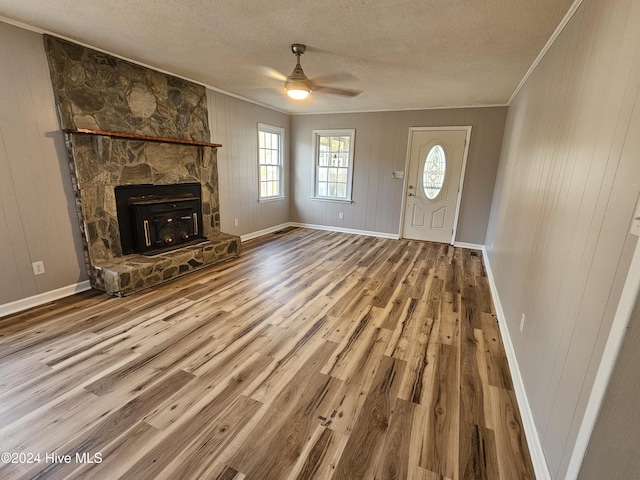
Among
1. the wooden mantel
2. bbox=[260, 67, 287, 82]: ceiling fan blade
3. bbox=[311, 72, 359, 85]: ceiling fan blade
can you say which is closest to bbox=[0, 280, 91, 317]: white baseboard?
the wooden mantel

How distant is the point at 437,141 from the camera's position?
521cm

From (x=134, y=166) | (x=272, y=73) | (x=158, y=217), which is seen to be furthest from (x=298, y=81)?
(x=158, y=217)

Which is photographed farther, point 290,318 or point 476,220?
point 476,220

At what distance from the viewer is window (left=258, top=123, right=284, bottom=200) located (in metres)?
5.64

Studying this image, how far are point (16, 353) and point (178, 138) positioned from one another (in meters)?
2.83

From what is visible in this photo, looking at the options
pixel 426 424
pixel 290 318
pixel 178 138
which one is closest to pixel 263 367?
pixel 290 318

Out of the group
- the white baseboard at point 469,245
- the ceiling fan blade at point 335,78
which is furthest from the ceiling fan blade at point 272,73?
the white baseboard at point 469,245

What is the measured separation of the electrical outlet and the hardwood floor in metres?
0.35

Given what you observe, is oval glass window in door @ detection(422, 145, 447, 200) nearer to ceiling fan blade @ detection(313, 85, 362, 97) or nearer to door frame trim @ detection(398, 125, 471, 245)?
door frame trim @ detection(398, 125, 471, 245)

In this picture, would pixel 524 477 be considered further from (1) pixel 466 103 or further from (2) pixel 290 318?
(1) pixel 466 103

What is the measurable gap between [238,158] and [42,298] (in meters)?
3.16

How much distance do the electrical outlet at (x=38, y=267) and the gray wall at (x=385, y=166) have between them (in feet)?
14.8

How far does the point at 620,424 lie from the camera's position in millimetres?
777

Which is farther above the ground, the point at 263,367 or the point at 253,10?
the point at 253,10
